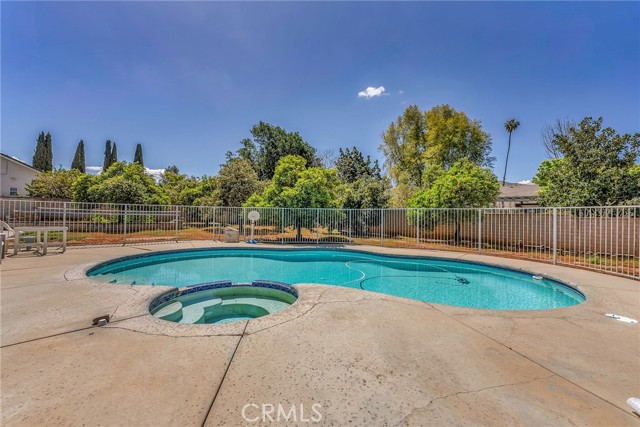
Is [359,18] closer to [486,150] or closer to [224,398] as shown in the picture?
[224,398]

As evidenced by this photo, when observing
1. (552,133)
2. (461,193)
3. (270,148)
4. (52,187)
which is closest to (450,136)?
(552,133)

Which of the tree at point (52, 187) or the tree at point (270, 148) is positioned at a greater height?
the tree at point (270, 148)

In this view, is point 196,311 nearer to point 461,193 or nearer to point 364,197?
point 461,193

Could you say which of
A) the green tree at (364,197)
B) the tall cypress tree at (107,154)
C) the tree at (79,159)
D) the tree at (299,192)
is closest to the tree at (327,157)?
the green tree at (364,197)

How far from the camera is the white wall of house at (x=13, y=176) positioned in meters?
18.1

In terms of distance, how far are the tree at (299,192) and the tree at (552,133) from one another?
1620cm

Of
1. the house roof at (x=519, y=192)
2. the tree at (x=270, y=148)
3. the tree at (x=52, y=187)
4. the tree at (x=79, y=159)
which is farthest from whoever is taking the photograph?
the tree at (x=79, y=159)

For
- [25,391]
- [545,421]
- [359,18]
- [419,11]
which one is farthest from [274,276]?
[419,11]

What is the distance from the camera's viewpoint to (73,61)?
338 inches

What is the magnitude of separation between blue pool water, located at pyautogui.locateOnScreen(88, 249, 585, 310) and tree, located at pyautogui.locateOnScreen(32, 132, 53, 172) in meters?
36.2

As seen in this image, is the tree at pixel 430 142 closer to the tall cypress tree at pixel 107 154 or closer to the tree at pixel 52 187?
the tree at pixel 52 187

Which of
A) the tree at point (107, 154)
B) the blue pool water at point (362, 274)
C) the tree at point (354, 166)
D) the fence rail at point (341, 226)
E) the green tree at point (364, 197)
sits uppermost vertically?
the tree at point (107, 154)

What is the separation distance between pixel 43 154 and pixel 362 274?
4298 cm

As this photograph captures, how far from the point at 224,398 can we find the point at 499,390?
1.79 meters
